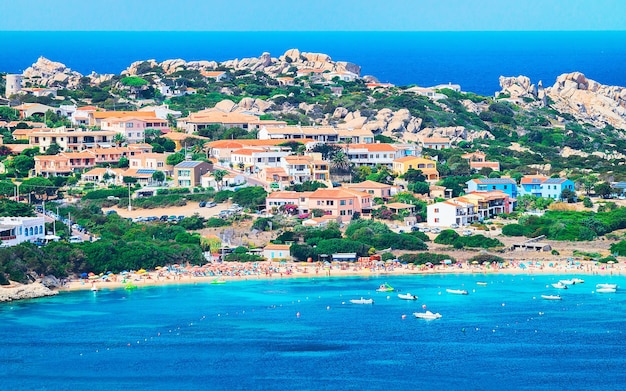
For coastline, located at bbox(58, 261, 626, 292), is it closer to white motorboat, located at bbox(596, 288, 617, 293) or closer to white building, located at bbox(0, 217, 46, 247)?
white motorboat, located at bbox(596, 288, 617, 293)

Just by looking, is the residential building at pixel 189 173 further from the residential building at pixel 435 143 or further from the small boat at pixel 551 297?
the small boat at pixel 551 297

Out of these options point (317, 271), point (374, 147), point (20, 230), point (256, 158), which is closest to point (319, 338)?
point (317, 271)

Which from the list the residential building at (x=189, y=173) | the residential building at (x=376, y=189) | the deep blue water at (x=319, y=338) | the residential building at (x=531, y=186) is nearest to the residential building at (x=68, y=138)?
the residential building at (x=189, y=173)

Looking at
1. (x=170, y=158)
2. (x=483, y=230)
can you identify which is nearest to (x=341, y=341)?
(x=483, y=230)

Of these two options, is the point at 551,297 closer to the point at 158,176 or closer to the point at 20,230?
the point at 20,230

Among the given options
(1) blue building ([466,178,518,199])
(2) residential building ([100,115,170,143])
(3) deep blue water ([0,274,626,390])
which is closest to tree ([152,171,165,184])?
(2) residential building ([100,115,170,143])
